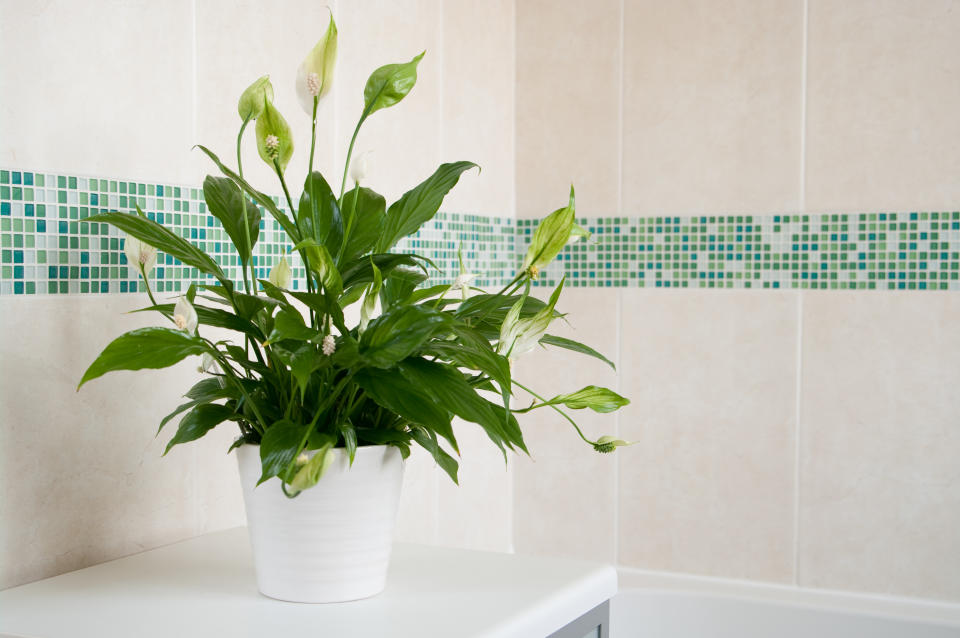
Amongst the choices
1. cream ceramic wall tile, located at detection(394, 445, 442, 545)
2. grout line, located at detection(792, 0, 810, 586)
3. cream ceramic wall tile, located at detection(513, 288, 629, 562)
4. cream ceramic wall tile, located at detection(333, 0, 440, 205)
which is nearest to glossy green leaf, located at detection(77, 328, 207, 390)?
cream ceramic wall tile, located at detection(333, 0, 440, 205)

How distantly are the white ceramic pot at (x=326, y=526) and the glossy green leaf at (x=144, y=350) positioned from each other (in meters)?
0.17

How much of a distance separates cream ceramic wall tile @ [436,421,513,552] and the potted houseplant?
1.09 meters

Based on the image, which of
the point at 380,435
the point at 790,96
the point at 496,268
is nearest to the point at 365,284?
the point at 380,435

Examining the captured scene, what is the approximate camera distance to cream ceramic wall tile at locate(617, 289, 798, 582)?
251cm

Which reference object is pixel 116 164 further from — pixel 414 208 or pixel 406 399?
pixel 406 399

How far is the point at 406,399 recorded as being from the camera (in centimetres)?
116

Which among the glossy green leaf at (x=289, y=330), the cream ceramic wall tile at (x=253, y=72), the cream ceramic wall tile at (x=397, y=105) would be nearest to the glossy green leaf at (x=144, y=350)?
the glossy green leaf at (x=289, y=330)

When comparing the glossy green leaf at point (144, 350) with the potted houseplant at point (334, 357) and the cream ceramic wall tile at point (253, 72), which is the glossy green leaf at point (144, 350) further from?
the cream ceramic wall tile at point (253, 72)

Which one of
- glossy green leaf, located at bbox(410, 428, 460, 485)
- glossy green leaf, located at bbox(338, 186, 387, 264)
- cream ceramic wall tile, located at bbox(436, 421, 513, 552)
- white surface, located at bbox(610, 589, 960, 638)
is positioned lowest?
white surface, located at bbox(610, 589, 960, 638)

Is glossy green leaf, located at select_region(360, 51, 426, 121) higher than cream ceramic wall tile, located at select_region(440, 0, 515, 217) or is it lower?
lower

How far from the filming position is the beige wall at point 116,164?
140cm

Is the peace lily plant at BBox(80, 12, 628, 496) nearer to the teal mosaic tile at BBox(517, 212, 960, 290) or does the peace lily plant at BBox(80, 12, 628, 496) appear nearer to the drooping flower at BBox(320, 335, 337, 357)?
the drooping flower at BBox(320, 335, 337, 357)

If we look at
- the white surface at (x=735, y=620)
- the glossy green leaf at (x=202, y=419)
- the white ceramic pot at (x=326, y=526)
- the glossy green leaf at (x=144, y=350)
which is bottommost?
the white surface at (x=735, y=620)

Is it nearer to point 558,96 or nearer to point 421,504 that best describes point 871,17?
point 558,96
